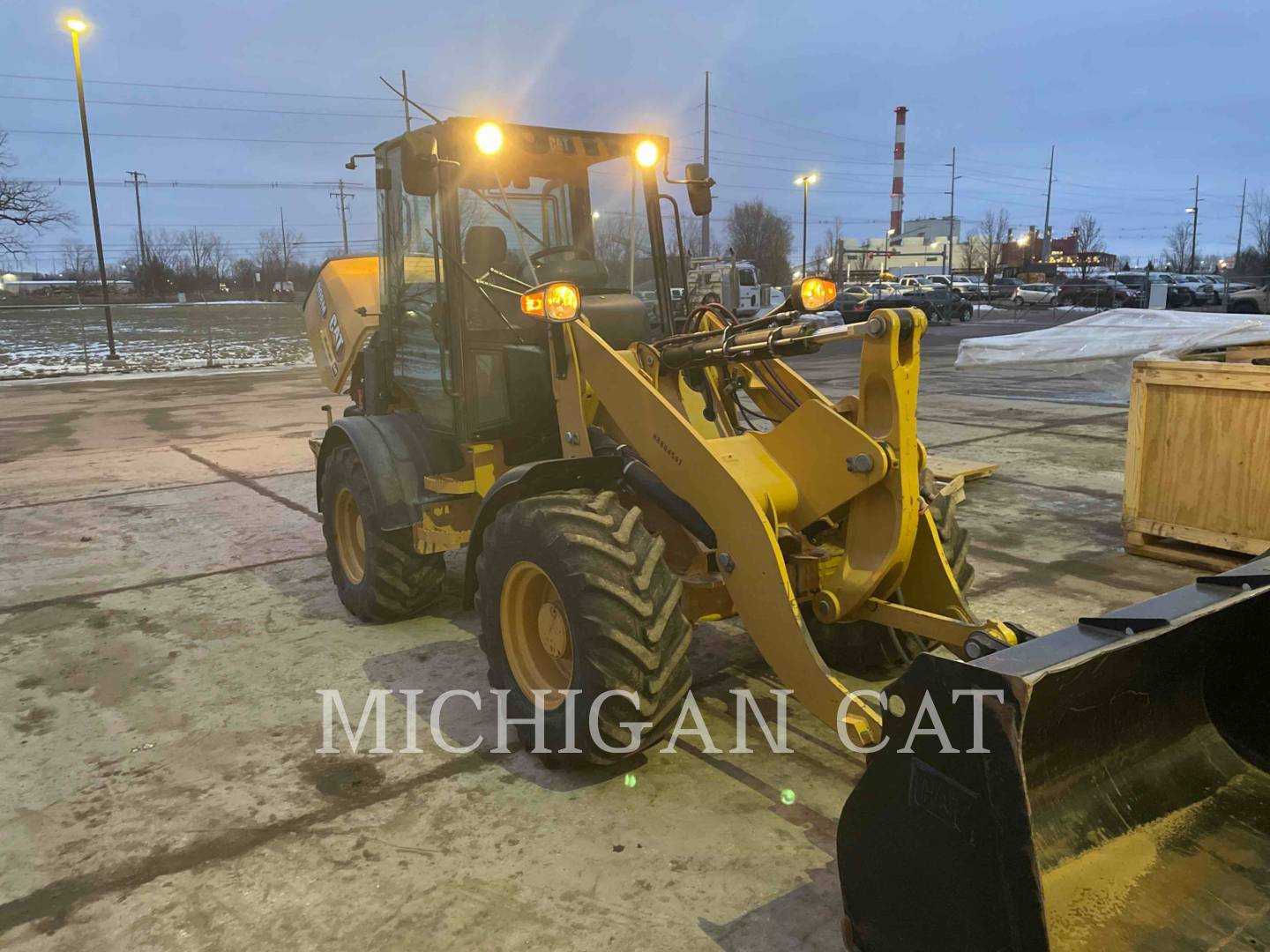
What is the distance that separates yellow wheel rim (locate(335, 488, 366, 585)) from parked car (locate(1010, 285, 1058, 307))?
4326cm

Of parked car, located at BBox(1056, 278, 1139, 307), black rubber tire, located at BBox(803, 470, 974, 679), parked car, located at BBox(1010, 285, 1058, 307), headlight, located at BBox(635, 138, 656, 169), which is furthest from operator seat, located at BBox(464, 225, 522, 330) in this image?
parked car, located at BBox(1010, 285, 1058, 307)

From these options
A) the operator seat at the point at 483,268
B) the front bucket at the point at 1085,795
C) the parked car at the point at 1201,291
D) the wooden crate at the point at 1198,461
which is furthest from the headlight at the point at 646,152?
the parked car at the point at 1201,291

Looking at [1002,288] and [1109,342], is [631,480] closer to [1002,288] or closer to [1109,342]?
[1109,342]

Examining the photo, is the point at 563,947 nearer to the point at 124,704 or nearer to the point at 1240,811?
the point at 1240,811

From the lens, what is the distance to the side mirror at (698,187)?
5.04 metres

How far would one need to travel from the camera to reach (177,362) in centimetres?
2472

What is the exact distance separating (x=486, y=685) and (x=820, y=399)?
209 cm

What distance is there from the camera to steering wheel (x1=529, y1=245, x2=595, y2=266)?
4820 millimetres

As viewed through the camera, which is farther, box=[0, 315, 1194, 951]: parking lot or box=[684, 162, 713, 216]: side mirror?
box=[684, 162, 713, 216]: side mirror

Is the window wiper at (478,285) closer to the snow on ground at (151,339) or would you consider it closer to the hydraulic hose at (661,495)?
the hydraulic hose at (661,495)

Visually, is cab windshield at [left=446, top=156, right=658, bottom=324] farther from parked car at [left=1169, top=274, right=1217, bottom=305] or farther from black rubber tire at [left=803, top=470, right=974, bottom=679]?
parked car at [left=1169, top=274, right=1217, bottom=305]

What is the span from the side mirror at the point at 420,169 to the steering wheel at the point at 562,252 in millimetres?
689

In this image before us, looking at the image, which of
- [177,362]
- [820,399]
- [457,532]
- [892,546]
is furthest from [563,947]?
[177,362]

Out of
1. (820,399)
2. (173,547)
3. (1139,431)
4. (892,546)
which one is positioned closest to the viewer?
(892,546)
